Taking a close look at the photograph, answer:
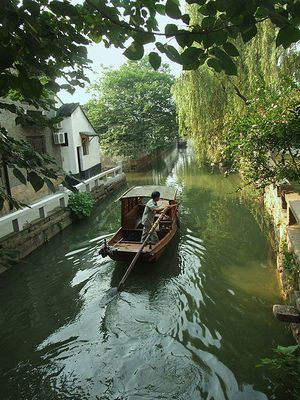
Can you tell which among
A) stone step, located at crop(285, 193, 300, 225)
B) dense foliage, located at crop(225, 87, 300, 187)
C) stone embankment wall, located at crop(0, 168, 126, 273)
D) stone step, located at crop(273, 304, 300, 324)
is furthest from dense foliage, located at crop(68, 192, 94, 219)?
stone step, located at crop(273, 304, 300, 324)

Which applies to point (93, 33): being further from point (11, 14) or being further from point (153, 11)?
point (11, 14)

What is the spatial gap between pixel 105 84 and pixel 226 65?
26595 millimetres

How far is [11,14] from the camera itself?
1424 millimetres

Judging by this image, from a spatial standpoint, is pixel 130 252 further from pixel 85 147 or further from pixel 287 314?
pixel 85 147

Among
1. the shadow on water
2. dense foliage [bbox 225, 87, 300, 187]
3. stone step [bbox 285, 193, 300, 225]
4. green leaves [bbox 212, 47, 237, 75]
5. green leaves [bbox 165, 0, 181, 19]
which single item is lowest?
the shadow on water

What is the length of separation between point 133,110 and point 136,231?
18.4 m

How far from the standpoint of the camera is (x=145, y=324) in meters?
5.53

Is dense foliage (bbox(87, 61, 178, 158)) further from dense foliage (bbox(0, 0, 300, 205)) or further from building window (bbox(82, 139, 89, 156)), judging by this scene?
dense foliage (bbox(0, 0, 300, 205))

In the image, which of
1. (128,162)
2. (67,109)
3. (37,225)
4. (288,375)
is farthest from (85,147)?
(288,375)

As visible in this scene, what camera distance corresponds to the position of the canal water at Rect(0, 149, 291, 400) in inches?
168

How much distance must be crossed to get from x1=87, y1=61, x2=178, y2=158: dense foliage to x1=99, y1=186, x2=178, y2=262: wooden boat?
47.6 feet

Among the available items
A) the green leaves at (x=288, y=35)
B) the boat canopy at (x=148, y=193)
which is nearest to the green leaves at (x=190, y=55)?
the green leaves at (x=288, y=35)

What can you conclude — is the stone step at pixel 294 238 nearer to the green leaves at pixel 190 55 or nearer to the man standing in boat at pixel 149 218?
the man standing in boat at pixel 149 218

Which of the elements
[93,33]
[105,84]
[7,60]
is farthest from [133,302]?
[105,84]
